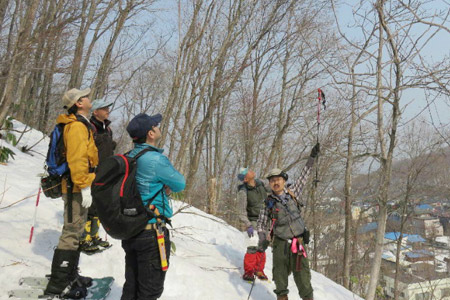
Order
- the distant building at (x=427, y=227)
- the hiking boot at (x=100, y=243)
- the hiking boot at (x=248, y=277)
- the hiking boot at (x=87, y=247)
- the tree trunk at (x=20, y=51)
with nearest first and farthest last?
A: the hiking boot at (x=87, y=247)
the hiking boot at (x=100, y=243)
the hiking boot at (x=248, y=277)
the tree trunk at (x=20, y=51)
the distant building at (x=427, y=227)

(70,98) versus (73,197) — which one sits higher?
(70,98)

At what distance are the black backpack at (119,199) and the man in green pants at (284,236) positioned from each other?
2197mm

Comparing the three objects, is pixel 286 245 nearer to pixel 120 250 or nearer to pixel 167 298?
pixel 167 298

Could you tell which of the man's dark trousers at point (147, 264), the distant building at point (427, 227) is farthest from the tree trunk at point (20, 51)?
the distant building at point (427, 227)

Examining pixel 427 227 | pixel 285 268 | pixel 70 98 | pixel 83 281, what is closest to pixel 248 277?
pixel 285 268

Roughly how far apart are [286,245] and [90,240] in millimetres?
2589

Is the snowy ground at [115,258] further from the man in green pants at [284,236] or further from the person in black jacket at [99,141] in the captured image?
the man in green pants at [284,236]

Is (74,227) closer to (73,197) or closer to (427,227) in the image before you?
(73,197)

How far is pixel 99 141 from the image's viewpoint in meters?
3.99

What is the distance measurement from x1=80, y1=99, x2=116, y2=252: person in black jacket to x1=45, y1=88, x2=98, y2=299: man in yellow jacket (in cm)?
74

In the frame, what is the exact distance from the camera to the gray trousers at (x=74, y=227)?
3037 mm

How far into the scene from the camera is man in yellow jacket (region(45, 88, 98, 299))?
2957 mm

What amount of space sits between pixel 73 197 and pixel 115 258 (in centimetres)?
144

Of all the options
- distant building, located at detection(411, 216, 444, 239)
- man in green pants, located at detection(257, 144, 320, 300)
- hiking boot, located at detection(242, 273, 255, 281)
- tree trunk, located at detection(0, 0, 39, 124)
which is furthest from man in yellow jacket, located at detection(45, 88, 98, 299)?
distant building, located at detection(411, 216, 444, 239)
